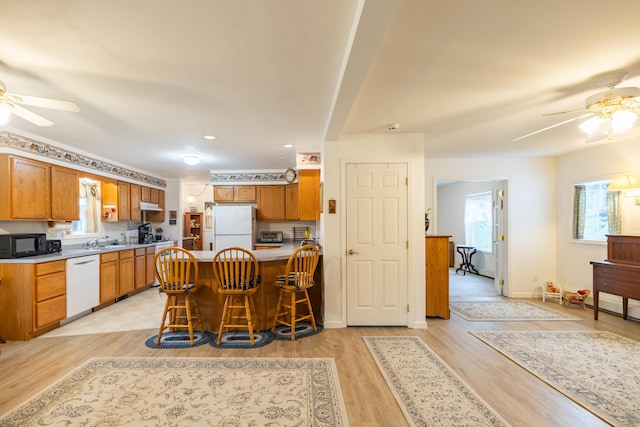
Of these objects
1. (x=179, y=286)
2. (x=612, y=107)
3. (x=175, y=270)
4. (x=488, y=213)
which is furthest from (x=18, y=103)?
(x=488, y=213)

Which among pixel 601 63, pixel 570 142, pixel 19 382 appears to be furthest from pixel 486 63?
Answer: pixel 19 382

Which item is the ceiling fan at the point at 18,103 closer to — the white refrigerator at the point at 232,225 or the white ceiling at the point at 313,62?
the white ceiling at the point at 313,62

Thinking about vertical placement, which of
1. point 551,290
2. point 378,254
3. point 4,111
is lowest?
point 551,290

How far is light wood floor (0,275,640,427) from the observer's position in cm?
202

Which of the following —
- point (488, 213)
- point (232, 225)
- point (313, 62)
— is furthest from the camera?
point (488, 213)

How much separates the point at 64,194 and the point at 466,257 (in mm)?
8044

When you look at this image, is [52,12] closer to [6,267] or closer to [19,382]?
[19,382]

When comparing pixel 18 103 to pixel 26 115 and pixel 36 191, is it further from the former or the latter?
pixel 36 191

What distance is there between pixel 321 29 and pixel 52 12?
55.2 inches

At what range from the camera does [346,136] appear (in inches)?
142

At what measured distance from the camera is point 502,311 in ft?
13.9

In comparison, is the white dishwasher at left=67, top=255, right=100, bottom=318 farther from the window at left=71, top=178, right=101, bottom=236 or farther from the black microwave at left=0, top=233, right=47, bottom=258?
the window at left=71, top=178, right=101, bottom=236

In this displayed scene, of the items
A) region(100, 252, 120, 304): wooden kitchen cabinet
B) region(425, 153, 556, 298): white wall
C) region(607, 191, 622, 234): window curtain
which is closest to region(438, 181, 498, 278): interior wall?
region(425, 153, 556, 298): white wall

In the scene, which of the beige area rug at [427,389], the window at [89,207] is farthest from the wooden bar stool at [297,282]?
the window at [89,207]
